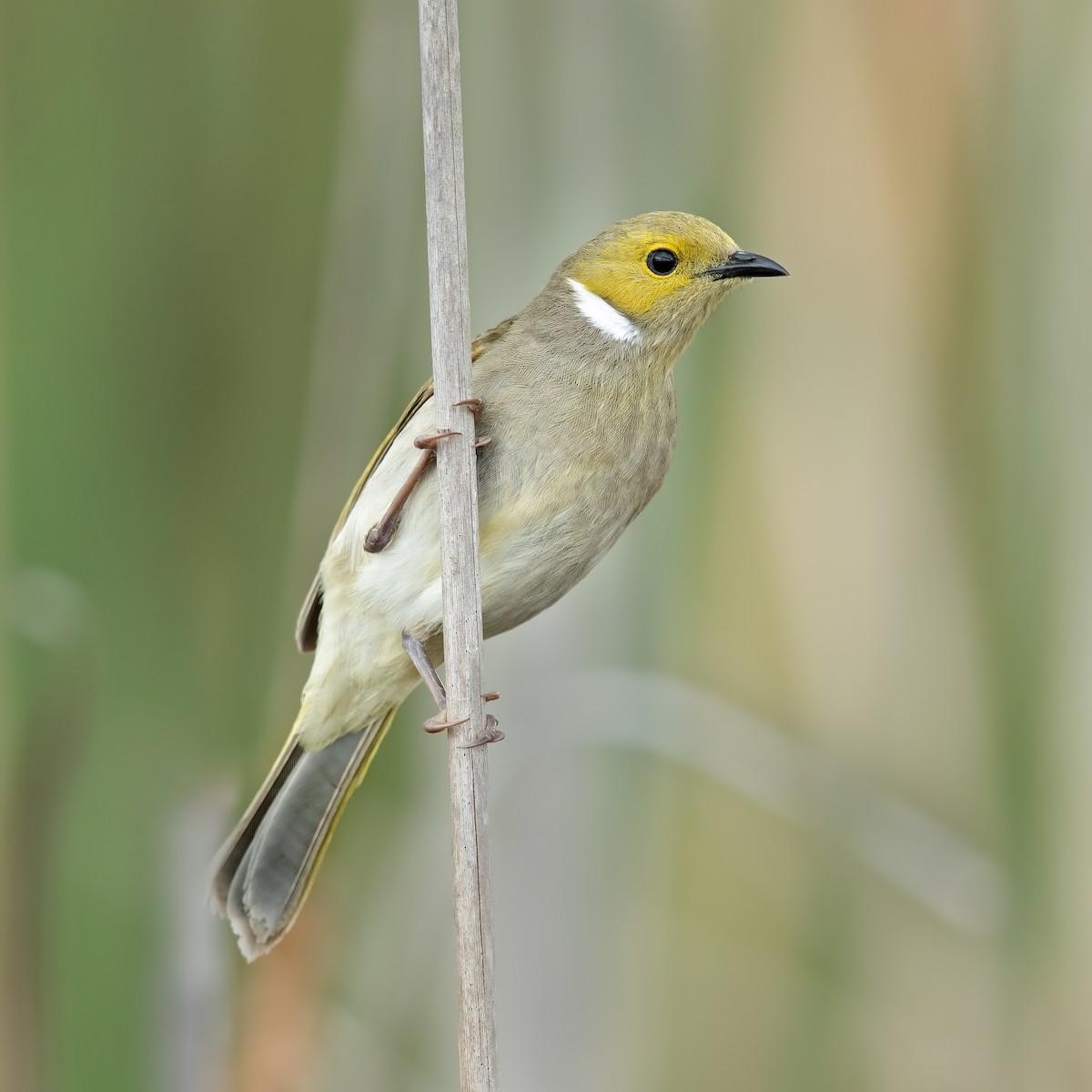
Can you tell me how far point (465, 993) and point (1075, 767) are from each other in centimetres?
115

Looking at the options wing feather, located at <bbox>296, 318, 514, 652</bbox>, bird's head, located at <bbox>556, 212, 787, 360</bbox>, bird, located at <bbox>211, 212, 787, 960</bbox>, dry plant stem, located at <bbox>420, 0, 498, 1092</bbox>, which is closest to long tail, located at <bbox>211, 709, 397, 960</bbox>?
bird, located at <bbox>211, 212, 787, 960</bbox>

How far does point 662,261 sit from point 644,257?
3 centimetres

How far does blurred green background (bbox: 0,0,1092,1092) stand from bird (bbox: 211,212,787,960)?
0.11 m

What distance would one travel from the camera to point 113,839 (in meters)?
2.48

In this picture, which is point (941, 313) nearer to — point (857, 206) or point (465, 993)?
point (857, 206)

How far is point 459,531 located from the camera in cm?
201

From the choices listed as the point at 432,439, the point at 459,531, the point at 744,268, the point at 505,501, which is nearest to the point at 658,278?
the point at 744,268

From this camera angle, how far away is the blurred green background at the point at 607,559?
239 centimetres

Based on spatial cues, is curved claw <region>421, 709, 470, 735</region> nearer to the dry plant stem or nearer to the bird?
the dry plant stem

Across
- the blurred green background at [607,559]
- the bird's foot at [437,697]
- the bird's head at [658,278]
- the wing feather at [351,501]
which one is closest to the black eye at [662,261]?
the bird's head at [658,278]

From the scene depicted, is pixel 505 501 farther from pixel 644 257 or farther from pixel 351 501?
pixel 644 257

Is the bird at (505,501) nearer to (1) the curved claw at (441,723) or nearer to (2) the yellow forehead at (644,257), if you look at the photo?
(2) the yellow forehead at (644,257)

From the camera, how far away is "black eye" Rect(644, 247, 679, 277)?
8.14 feet

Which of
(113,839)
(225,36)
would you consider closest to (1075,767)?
(113,839)
